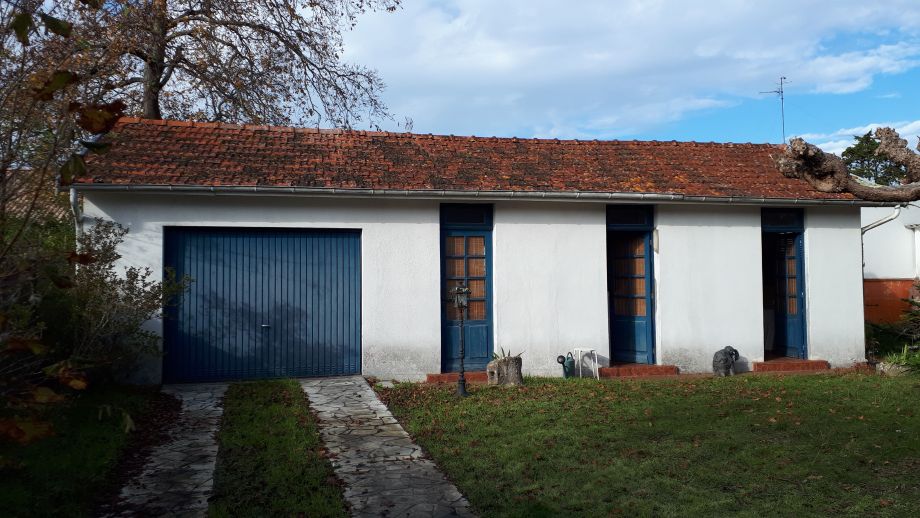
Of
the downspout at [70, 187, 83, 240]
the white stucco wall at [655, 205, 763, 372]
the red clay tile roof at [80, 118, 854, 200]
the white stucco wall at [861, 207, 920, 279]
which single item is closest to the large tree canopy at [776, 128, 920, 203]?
the red clay tile roof at [80, 118, 854, 200]

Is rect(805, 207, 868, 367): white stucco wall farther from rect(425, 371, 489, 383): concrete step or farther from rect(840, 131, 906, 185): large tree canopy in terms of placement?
rect(840, 131, 906, 185): large tree canopy

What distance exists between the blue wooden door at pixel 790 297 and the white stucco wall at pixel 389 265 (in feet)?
20.9

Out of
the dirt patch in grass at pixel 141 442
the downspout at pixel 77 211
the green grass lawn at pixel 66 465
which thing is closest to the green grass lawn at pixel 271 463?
the dirt patch in grass at pixel 141 442

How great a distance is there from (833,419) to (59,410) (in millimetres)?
8271

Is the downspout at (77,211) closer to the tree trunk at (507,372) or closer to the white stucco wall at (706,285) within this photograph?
the tree trunk at (507,372)

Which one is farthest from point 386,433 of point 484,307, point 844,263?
point 844,263

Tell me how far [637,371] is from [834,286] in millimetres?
3954

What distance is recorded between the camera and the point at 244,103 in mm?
16797

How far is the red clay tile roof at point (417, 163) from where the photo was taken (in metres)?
9.96

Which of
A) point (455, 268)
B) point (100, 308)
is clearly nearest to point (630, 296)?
point (455, 268)

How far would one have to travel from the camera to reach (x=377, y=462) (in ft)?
20.9

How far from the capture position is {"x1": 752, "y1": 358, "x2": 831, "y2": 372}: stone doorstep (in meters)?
11.6

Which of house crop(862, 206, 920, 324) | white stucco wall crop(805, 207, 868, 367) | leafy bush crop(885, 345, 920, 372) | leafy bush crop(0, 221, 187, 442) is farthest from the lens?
house crop(862, 206, 920, 324)

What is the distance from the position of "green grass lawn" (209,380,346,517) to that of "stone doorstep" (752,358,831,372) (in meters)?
7.47
